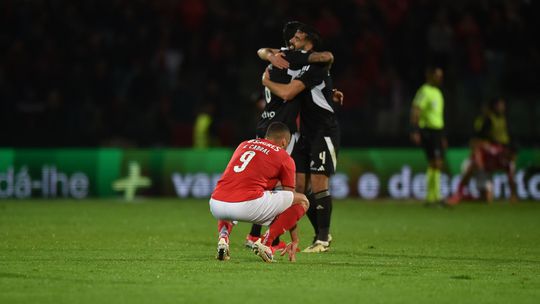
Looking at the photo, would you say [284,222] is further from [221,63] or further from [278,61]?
[221,63]

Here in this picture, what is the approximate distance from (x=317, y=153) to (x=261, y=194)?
1788 millimetres

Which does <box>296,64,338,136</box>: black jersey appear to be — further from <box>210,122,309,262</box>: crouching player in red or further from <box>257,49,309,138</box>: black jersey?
<box>210,122,309,262</box>: crouching player in red

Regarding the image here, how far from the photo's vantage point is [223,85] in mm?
25078

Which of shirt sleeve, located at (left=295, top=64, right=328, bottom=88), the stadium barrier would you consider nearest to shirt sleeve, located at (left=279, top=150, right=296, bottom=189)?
shirt sleeve, located at (left=295, top=64, right=328, bottom=88)

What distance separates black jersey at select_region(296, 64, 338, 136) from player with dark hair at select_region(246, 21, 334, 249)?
19cm

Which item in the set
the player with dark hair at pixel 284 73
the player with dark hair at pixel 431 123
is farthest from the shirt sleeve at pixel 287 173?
the player with dark hair at pixel 431 123

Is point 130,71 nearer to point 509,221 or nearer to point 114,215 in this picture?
point 114,215

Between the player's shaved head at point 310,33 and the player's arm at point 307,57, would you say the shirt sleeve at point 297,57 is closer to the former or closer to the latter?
the player's arm at point 307,57

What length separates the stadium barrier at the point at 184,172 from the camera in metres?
22.4

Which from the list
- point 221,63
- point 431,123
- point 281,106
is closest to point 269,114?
point 281,106

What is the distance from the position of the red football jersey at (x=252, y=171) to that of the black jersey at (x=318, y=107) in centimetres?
149

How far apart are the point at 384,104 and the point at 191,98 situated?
4.42 meters

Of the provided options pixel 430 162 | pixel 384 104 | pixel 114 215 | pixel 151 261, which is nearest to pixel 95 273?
pixel 151 261

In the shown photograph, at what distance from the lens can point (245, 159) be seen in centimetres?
1045
